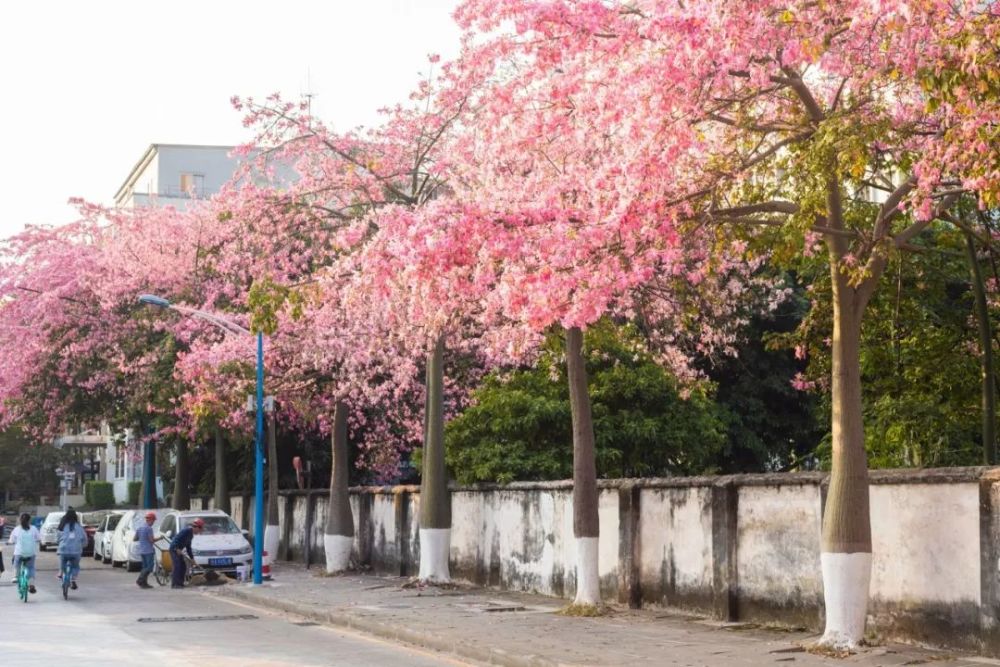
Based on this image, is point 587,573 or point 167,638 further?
point 587,573

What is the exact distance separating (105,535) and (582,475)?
28.3 meters

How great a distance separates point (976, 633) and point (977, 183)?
200 inches

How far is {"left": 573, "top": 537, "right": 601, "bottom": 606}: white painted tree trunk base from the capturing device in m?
20.8

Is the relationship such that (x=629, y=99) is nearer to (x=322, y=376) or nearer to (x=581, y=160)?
(x=581, y=160)

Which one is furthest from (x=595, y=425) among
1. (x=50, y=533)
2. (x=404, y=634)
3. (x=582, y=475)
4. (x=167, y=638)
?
(x=50, y=533)

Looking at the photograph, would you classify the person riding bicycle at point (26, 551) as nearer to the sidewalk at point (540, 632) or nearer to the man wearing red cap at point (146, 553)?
the sidewalk at point (540, 632)

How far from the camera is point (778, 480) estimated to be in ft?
59.6

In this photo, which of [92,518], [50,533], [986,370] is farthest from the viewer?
[50,533]

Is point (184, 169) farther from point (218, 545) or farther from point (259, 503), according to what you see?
point (259, 503)

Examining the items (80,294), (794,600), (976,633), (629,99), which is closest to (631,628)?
(794,600)

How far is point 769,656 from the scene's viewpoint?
578 inches

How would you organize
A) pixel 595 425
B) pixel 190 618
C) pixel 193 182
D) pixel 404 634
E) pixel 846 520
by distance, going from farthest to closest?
pixel 193 182, pixel 595 425, pixel 190 618, pixel 404 634, pixel 846 520

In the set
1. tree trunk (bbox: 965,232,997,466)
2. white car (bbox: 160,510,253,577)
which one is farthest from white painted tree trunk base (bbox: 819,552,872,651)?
white car (bbox: 160,510,253,577)

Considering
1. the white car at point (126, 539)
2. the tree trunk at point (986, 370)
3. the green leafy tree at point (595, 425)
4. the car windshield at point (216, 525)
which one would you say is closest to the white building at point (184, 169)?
the white car at point (126, 539)
